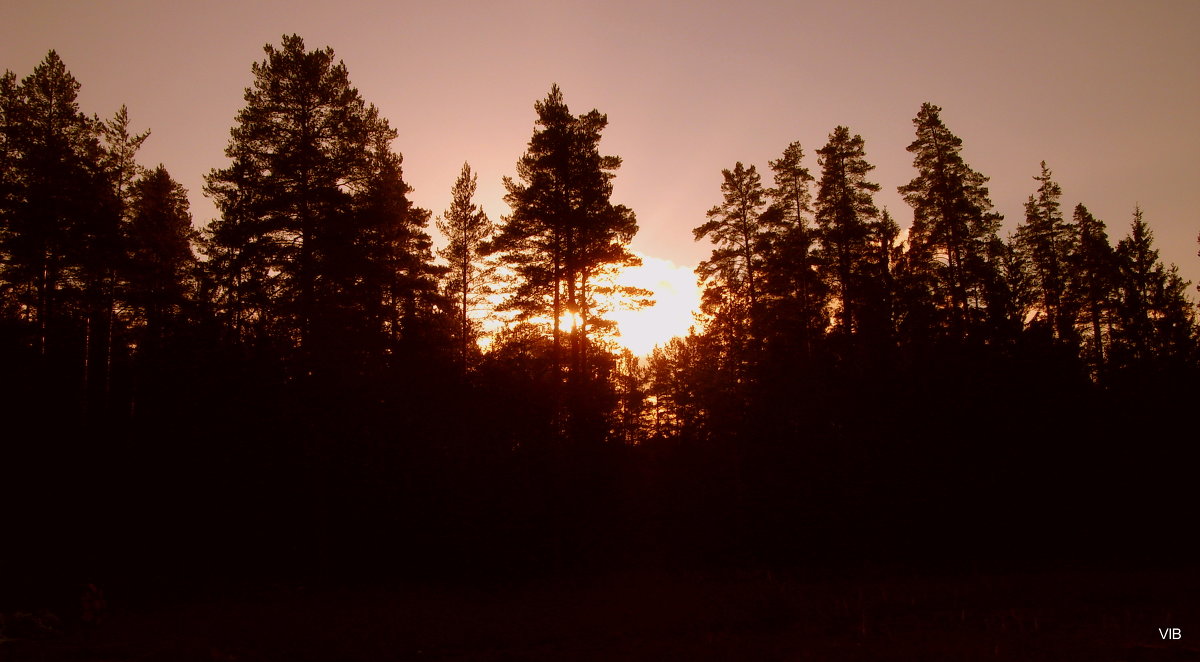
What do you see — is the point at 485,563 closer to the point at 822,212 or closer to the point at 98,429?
the point at 98,429

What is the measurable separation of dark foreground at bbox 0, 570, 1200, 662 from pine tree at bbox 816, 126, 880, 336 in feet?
44.9

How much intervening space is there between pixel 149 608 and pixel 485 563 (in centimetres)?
864

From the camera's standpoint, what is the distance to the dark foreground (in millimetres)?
13125

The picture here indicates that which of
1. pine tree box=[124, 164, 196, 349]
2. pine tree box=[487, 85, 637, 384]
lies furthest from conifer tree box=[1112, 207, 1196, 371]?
pine tree box=[124, 164, 196, 349]

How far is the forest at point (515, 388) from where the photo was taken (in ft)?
67.8

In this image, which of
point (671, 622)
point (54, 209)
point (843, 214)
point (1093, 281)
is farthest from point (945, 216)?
point (54, 209)

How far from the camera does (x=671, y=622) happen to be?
16.5 metres

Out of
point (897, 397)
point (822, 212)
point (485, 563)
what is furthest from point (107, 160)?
point (897, 397)

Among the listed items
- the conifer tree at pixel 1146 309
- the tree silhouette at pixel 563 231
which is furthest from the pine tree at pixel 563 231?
the conifer tree at pixel 1146 309

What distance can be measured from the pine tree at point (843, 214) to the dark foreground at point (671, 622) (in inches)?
539

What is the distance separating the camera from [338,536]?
21641mm

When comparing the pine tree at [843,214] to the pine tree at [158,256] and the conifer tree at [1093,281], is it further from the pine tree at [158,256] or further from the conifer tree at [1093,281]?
the pine tree at [158,256]

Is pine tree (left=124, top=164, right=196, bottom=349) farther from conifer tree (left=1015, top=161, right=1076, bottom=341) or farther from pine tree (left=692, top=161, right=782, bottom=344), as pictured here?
conifer tree (left=1015, top=161, right=1076, bottom=341)

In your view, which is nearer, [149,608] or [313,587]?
[149,608]
